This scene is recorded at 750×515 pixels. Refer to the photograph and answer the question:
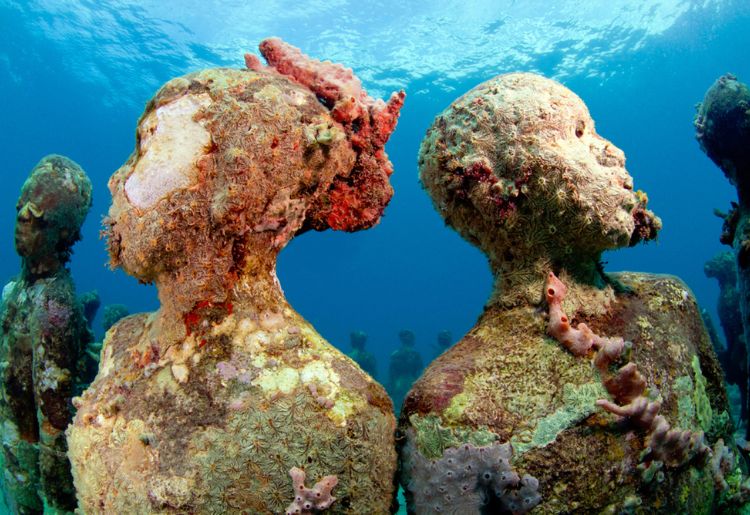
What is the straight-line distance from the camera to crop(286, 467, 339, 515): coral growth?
1.87 meters

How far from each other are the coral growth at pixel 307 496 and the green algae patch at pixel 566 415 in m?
0.88

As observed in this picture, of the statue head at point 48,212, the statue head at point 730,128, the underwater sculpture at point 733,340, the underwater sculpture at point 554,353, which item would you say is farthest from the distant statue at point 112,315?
the underwater sculpture at point 733,340

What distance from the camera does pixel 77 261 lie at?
96938 mm

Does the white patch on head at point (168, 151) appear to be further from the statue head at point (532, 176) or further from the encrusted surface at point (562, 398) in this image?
the encrusted surface at point (562, 398)

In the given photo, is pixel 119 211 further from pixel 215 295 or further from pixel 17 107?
pixel 17 107

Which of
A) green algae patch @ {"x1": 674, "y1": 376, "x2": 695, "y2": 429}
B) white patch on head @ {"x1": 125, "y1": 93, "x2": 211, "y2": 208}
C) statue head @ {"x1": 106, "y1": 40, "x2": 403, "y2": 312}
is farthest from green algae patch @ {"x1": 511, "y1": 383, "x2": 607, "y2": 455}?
white patch on head @ {"x1": 125, "y1": 93, "x2": 211, "y2": 208}

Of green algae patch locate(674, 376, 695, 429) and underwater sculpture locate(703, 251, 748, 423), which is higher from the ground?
underwater sculpture locate(703, 251, 748, 423)

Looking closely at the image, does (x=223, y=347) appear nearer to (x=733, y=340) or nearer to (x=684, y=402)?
(x=684, y=402)

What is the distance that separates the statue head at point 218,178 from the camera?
2174 mm

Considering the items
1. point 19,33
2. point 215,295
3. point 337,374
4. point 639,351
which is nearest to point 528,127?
point 639,351

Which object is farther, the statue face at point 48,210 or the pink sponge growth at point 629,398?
the statue face at point 48,210

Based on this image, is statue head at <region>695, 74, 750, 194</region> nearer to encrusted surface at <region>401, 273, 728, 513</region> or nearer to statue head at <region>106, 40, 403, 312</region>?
encrusted surface at <region>401, 273, 728, 513</region>

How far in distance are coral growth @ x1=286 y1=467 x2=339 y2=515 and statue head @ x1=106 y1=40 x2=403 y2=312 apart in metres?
0.96

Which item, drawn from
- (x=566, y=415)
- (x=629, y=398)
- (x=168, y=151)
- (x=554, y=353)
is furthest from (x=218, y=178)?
(x=629, y=398)
